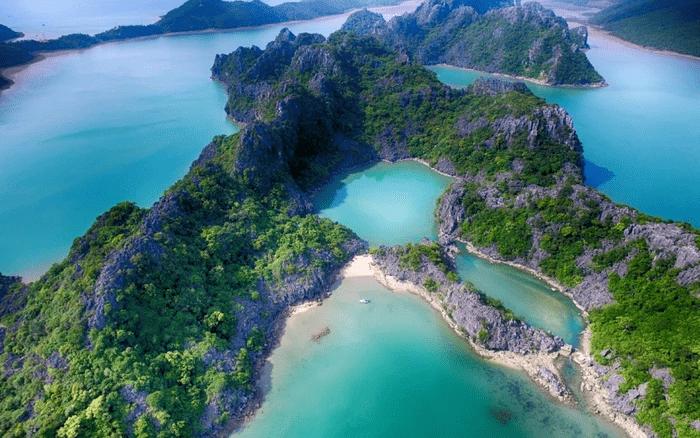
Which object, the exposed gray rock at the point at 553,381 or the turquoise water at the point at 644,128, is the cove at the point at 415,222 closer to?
the exposed gray rock at the point at 553,381

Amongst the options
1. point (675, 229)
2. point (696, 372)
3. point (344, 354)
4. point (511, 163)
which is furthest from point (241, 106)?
point (696, 372)

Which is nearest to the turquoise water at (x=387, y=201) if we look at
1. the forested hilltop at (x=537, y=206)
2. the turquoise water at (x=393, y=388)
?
the forested hilltop at (x=537, y=206)

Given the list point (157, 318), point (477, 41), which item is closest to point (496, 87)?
point (477, 41)

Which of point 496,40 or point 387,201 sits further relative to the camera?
point 496,40

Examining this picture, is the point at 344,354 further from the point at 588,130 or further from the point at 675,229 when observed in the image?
the point at 588,130

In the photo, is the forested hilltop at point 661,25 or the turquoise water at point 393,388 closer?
the turquoise water at point 393,388

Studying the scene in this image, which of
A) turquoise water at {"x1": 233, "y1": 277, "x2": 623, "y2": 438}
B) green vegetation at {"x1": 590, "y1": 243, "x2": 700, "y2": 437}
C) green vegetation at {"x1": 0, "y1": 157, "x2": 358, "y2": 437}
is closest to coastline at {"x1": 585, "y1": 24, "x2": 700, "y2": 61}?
green vegetation at {"x1": 590, "y1": 243, "x2": 700, "y2": 437}

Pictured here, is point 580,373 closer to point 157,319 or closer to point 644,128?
point 157,319
